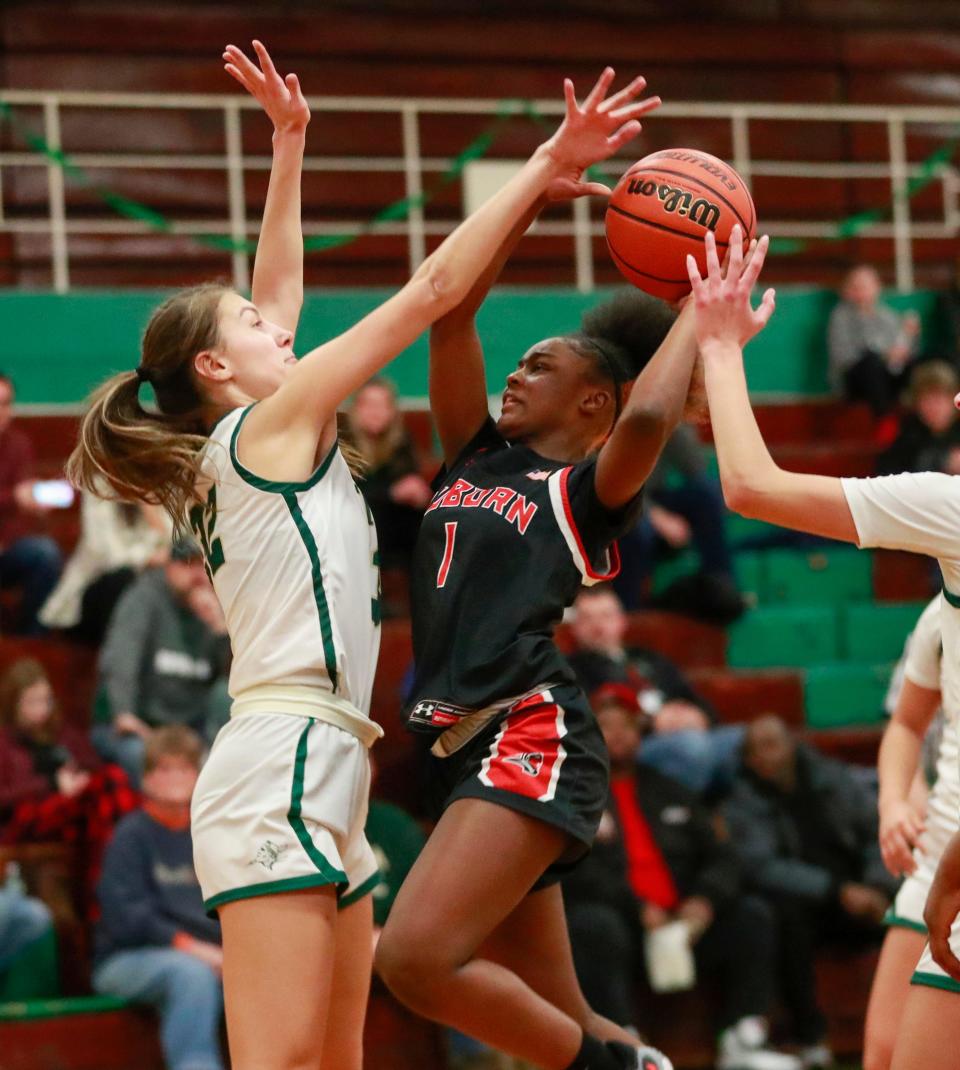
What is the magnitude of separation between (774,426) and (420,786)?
4.49 m

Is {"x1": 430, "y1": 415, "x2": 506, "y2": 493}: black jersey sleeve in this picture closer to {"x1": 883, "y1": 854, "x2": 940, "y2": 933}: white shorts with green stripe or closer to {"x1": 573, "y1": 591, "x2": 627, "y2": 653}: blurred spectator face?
{"x1": 883, "y1": 854, "x2": 940, "y2": 933}: white shorts with green stripe

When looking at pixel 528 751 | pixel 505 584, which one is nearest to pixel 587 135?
pixel 505 584

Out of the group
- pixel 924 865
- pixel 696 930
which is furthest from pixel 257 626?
pixel 696 930

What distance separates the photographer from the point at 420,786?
334 inches

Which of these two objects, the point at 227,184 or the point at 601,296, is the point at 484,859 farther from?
the point at 227,184

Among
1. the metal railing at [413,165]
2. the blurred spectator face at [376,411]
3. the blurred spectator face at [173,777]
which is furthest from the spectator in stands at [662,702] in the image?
the metal railing at [413,165]

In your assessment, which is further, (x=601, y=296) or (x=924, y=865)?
(x=601, y=296)

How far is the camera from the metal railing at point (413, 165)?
37.3 feet

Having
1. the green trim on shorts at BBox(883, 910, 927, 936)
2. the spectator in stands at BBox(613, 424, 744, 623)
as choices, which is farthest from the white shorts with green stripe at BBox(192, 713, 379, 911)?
the spectator in stands at BBox(613, 424, 744, 623)

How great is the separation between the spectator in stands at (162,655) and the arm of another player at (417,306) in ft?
14.5

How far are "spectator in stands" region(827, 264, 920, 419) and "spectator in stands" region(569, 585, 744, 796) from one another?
3.60 m

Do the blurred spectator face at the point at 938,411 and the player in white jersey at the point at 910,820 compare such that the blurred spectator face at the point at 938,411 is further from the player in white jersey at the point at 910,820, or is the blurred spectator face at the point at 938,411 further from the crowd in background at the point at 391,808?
the player in white jersey at the point at 910,820

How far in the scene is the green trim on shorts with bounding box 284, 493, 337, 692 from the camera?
3.81 metres

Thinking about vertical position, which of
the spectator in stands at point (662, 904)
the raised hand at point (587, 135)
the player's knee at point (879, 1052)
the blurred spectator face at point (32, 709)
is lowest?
the spectator in stands at point (662, 904)
